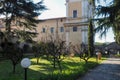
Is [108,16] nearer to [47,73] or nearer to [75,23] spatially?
[47,73]

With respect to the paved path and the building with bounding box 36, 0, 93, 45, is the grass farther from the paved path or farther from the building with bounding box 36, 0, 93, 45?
the building with bounding box 36, 0, 93, 45

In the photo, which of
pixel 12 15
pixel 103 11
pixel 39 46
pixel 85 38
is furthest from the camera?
pixel 85 38

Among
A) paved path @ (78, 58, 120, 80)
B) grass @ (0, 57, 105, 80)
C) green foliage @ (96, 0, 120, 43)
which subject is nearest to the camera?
green foliage @ (96, 0, 120, 43)

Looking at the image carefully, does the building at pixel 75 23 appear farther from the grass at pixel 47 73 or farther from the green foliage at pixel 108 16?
the green foliage at pixel 108 16

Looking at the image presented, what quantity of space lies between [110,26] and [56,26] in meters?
47.4

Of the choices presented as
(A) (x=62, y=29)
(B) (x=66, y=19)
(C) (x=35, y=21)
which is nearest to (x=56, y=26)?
(A) (x=62, y=29)

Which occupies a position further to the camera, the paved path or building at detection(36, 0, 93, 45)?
building at detection(36, 0, 93, 45)

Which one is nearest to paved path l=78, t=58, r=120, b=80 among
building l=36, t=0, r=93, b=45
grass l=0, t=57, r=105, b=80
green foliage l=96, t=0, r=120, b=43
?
grass l=0, t=57, r=105, b=80

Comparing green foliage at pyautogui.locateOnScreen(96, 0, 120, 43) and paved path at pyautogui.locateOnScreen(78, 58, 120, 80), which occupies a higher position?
green foliage at pyautogui.locateOnScreen(96, 0, 120, 43)

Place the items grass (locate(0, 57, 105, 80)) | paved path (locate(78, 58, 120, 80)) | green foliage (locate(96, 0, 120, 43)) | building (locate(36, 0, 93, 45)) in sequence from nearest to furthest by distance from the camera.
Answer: green foliage (locate(96, 0, 120, 43)), grass (locate(0, 57, 105, 80)), paved path (locate(78, 58, 120, 80)), building (locate(36, 0, 93, 45))

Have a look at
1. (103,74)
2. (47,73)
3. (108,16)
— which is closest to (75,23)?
(47,73)

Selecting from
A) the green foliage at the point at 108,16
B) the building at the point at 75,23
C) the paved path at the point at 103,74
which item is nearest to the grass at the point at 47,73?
the paved path at the point at 103,74

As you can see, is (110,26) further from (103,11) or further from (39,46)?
(39,46)

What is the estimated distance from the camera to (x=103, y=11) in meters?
11.6
